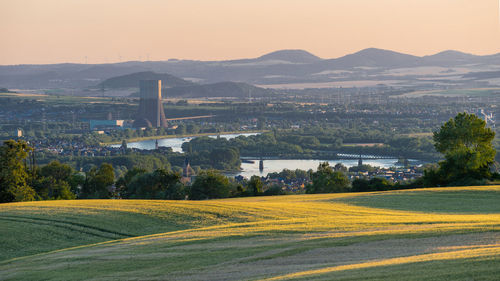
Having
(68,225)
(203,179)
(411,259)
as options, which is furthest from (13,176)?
(411,259)

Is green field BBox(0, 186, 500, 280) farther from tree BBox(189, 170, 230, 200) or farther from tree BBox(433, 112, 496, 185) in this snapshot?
tree BBox(189, 170, 230, 200)

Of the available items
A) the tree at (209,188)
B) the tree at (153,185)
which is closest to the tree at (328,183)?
the tree at (209,188)

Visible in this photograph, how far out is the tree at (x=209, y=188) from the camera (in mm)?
54781

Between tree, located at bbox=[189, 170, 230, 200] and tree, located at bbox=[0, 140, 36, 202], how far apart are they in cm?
1288

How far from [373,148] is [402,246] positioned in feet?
376

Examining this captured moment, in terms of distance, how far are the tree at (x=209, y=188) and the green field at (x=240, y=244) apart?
22.0 meters

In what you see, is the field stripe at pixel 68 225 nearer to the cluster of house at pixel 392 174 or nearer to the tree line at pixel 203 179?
the tree line at pixel 203 179

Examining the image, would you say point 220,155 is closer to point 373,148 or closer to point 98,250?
point 373,148

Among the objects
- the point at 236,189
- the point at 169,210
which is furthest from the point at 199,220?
the point at 236,189

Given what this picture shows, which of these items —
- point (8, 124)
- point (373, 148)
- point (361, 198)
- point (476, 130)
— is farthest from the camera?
point (8, 124)

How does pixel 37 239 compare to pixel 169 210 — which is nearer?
pixel 37 239

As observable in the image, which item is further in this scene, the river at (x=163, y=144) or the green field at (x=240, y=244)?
the river at (x=163, y=144)

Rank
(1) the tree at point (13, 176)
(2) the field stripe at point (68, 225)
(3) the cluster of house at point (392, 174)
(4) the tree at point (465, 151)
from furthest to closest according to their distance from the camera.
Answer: (3) the cluster of house at point (392, 174) → (4) the tree at point (465, 151) → (1) the tree at point (13, 176) → (2) the field stripe at point (68, 225)

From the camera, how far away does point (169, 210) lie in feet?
102
